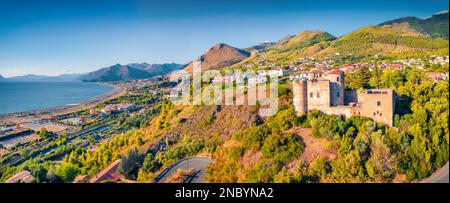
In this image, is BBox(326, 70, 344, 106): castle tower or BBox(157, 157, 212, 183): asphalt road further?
BBox(326, 70, 344, 106): castle tower

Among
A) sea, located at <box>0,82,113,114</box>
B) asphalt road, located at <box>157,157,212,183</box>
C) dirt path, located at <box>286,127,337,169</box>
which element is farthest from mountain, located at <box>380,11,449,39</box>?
sea, located at <box>0,82,113,114</box>

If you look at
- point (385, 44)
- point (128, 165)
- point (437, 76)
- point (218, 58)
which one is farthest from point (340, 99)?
point (218, 58)

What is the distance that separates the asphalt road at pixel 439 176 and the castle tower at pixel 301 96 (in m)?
3.74

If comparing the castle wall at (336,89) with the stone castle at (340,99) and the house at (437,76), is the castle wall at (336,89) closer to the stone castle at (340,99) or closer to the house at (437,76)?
the stone castle at (340,99)

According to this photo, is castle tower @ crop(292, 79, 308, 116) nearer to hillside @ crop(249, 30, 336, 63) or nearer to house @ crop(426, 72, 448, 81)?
house @ crop(426, 72, 448, 81)

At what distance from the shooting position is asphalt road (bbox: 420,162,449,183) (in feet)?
22.3

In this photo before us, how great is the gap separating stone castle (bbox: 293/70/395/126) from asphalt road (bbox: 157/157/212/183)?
3.33 m

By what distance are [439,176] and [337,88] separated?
3552 millimetres

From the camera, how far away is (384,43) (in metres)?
30.0

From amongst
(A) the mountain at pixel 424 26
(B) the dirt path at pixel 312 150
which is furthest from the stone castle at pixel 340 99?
(A) the mountain at pixel 424 26

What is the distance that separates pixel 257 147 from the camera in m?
8.99

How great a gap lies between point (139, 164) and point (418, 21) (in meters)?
30.2

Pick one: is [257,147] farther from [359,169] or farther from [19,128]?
[19,128]
